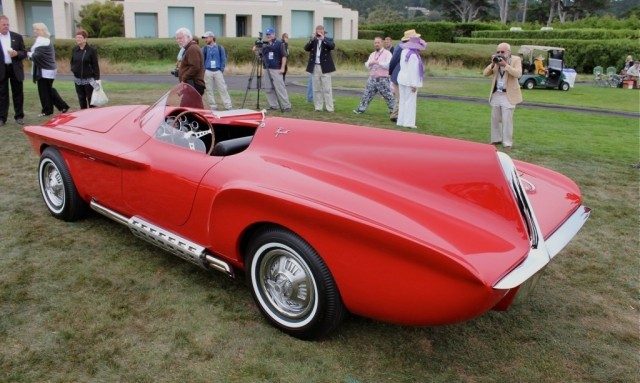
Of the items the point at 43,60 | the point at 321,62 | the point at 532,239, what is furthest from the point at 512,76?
the point at 43,60

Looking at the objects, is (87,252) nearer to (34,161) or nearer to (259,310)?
(259,310)

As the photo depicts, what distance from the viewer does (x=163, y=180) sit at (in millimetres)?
3496

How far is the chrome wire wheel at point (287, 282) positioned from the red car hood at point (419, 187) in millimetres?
393

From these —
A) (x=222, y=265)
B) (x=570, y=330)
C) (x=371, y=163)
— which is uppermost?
(x=371, y=163)

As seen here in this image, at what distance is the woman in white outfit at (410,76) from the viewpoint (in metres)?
9.77

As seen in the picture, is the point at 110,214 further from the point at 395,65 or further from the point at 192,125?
the point at 395,65

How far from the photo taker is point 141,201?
3.70 metres

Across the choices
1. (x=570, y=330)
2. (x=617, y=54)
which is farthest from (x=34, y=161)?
(x=617, y=54)

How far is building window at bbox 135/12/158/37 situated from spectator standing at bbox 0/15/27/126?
28.4 metres

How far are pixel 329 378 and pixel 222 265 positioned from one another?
Answer: 0.97 metres

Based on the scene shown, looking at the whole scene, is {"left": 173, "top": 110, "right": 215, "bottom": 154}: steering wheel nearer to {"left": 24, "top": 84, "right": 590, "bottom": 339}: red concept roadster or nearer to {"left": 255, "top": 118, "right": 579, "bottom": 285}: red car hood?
{"left": 24, "top": 84, "right": 590, "bottom": 339}: red concept roadster

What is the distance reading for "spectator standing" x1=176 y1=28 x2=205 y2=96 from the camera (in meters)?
8.92

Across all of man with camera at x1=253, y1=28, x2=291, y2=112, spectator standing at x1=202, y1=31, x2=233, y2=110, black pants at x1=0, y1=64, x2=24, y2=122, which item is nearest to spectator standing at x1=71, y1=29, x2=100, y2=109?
black pants at x1=0, y1=64, x2=24, y2=122

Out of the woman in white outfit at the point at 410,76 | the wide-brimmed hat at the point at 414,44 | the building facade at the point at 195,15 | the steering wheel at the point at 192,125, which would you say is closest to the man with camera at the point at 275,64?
the woman in white outfit at the point at 410,76
